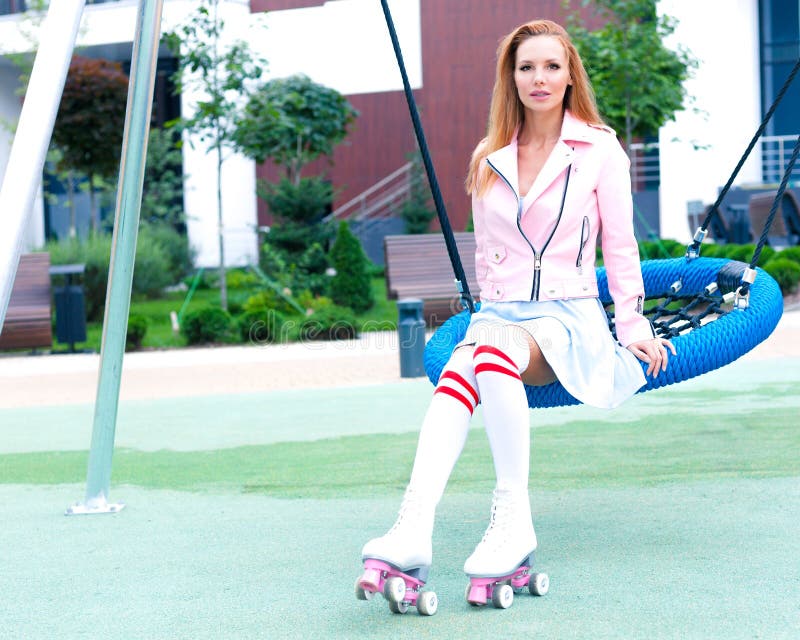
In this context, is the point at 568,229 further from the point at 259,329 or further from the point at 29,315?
the point at 29,315

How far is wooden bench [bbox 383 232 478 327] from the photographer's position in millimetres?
10648

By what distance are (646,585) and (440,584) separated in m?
0.48

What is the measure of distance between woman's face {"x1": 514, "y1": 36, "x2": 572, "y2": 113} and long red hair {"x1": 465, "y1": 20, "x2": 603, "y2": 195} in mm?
30

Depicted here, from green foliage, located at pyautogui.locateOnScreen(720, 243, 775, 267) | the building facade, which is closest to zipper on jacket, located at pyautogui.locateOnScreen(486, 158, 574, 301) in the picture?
green foliage, located at pyautogui.locateOnScreen(720, 243, 775, 267)

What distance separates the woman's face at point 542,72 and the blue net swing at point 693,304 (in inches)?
14.2

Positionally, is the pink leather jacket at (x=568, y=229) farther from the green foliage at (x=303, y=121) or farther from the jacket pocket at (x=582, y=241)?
the green foliage at (x=303, y=121)

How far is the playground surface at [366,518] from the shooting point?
97.7 inches

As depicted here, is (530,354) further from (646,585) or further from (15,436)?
(15,436)

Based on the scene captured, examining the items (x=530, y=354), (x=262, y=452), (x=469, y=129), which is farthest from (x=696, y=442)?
(x=469, y=129)

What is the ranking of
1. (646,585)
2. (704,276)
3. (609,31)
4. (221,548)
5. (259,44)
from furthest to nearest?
(259,44) → (609,31) → (704,276) → (221,548) → (646,585)

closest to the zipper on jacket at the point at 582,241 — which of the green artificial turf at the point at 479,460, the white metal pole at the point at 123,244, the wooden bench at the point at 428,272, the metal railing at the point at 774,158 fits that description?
the green artificial turf at the point at 479,460

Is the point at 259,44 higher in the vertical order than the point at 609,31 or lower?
higher

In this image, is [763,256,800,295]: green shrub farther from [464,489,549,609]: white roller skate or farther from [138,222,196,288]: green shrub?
[138,222,196,288]: green shrub

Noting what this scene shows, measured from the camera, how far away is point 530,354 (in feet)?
8.86
